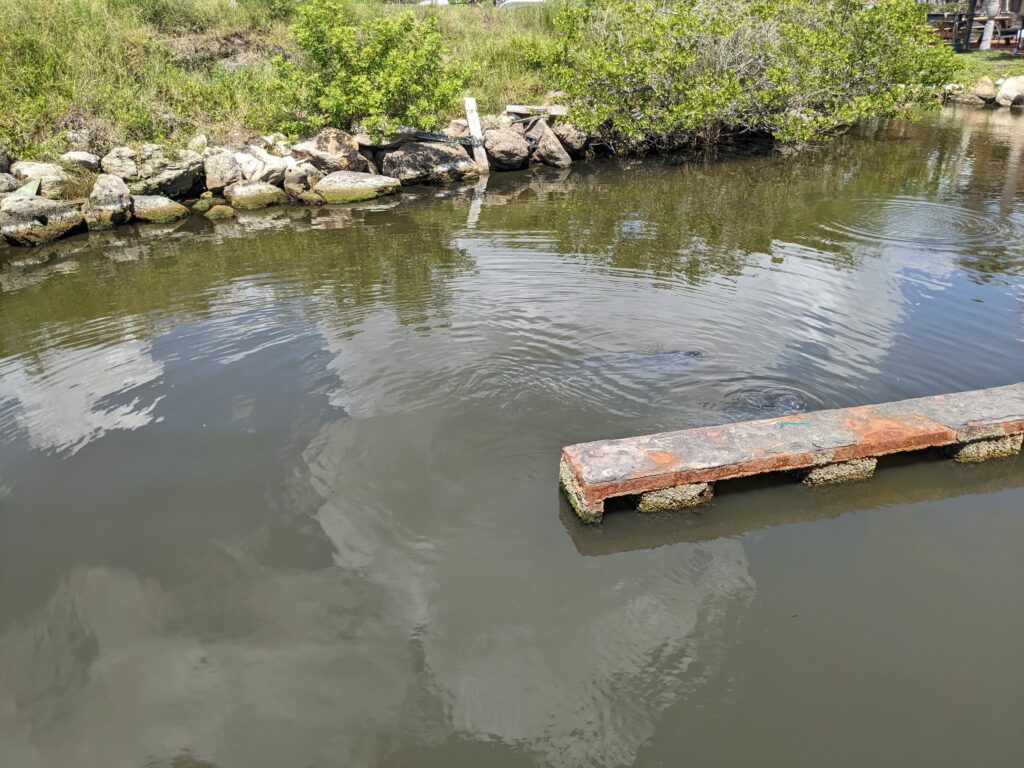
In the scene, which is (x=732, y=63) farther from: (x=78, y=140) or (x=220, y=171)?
(x=78, y=140)

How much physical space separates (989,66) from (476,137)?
2327 centimetres

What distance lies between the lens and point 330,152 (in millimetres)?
14898

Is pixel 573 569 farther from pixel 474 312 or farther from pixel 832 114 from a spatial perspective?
pixel 832 114

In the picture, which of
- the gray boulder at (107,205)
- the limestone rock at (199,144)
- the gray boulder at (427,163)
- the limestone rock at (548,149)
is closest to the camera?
the gray boulder at (107,205)

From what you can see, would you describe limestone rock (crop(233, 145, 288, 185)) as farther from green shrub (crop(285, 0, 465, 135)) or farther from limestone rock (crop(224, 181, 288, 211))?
green shrub (crop(285, 0, 465, 135))

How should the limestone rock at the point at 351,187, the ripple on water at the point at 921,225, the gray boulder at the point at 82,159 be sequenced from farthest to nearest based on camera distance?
the limestone rock at the point at 351,187 → the gray boulder at the point at 82,159 → the ripple on water at the point at 921,225

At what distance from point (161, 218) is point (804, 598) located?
13197 millimetres

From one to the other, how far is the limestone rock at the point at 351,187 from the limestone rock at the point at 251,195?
871 millimetres

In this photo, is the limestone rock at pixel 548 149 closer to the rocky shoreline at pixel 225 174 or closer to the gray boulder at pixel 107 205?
the rocky shoreline at pixel 225 174

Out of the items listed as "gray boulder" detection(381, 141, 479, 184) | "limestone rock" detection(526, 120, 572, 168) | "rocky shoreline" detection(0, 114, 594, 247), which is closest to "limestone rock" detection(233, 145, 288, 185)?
"rocky shoreline" detection(0, 114, 594, 247)

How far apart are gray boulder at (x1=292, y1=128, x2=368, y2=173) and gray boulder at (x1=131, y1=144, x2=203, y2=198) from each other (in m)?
2.08

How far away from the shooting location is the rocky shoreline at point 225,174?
1221 cm

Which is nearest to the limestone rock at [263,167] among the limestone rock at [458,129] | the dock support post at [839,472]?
the limestone rock at [458,129]

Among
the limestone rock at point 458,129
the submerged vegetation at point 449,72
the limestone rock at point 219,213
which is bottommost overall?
the limestone rock at point 219,213
